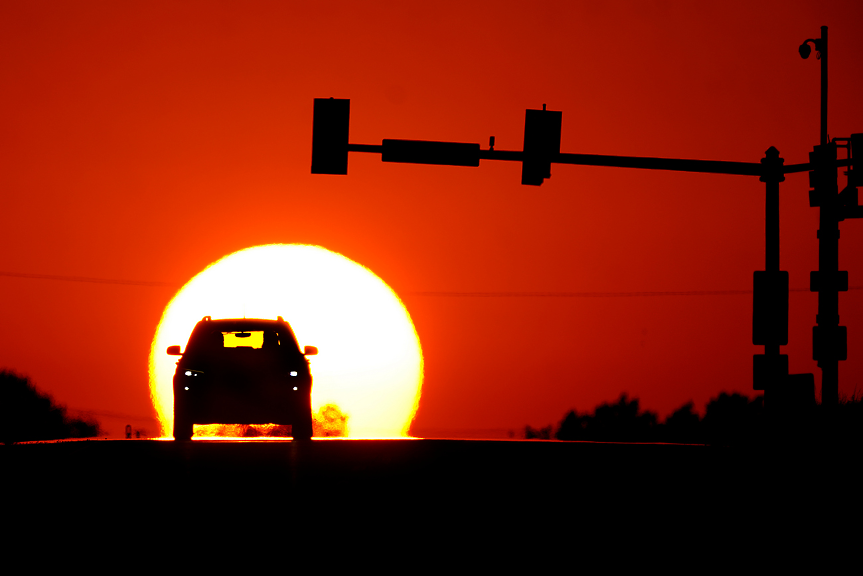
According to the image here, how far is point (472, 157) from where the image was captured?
799 inches

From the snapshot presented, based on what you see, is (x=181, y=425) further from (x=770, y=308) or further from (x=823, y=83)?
(x=823, y=83)

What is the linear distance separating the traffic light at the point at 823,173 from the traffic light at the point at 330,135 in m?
7.93

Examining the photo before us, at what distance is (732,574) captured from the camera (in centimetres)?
679

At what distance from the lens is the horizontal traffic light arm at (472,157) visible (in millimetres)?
19984

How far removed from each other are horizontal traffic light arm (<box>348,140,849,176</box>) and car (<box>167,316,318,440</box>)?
11.2ft

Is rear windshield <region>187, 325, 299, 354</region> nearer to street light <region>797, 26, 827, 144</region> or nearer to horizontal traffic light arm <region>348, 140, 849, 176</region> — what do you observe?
horizontal traffic light arm <region>348, 140, 849, 176</region>

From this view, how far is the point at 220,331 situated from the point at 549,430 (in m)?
99.5

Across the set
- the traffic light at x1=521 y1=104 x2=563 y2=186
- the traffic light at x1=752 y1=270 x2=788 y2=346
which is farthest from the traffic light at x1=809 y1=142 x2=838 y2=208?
the traffic light at x1=521 y1=104 x2=563 y2=186

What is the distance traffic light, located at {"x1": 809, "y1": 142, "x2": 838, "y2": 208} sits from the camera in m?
21.9

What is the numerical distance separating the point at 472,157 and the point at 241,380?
5186 mm

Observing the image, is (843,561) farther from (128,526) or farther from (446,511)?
(128,526)

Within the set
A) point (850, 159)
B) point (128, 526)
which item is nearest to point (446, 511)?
point (128, 526)

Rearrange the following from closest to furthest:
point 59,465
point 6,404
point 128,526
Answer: point 128,526 < point 59,465 < point 6,404

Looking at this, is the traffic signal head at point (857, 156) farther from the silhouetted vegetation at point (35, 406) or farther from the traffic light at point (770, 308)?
the silhouetted vegetation at point (35, 406)
